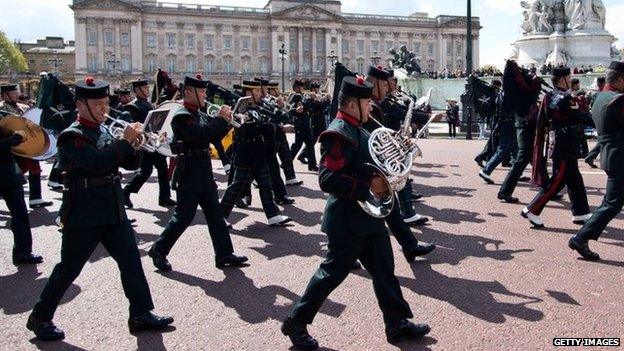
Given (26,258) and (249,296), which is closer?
(249,296)

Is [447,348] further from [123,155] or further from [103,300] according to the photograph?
[103,300]

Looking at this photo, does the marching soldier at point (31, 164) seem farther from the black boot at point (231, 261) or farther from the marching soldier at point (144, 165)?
the black boot at point (231, 261)

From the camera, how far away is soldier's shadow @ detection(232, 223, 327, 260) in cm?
720

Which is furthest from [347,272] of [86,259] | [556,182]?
[556,182]

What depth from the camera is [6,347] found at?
459 cm

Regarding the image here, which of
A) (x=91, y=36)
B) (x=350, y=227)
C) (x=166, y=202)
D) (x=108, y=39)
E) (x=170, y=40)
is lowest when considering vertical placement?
(x=166, y=202)

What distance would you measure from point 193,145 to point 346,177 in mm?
2884

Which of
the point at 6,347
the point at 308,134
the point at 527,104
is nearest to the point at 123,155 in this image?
the point at 6,347

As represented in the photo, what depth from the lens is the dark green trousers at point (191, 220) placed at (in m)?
6.43

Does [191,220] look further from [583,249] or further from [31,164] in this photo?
[583,249]

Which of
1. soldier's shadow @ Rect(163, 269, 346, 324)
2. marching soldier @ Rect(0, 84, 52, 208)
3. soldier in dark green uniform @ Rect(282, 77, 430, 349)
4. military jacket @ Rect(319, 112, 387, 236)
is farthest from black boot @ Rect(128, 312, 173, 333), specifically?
marching soldier @ Rect(0, 84, 52, 208)

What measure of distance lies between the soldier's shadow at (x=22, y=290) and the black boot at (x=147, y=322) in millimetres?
1173

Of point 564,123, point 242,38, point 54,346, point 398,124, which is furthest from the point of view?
point 242,38

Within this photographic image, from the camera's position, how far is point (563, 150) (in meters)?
7.79
